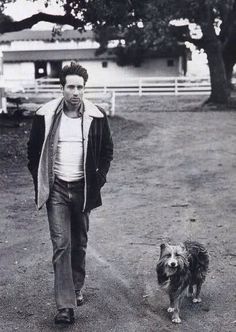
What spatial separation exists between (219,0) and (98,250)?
20054mm

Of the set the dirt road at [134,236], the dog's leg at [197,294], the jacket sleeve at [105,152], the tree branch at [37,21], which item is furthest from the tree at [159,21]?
the dog's leg at [197,294]

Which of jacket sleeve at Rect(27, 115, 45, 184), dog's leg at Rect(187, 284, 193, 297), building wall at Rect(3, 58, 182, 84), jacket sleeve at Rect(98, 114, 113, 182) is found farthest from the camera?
building wall at Rect(3, 58, 182, 84)

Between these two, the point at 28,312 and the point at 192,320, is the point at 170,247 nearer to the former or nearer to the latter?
the point at 192,320

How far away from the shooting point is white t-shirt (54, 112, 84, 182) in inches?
Answer: 214

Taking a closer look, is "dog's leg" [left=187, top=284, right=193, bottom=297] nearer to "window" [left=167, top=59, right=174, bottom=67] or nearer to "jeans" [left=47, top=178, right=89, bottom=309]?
"jeans" [left=47, top=178, right=89, bottom=309]

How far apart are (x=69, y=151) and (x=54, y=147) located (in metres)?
0.14

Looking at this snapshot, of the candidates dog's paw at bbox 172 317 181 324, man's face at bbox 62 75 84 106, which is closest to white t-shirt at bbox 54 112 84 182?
man's face at bbox 62 75 84 106

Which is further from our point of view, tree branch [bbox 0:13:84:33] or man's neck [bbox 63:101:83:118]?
tree branch [bbox 0:13:84:33]

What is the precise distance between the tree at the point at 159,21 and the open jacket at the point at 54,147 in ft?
48.0

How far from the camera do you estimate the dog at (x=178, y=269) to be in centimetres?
541

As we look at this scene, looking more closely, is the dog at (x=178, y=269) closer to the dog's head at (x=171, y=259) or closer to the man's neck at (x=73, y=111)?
the dog's head at (x=171, y=259)

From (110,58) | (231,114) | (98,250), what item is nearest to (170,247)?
(98,250)

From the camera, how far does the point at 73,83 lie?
534 cm

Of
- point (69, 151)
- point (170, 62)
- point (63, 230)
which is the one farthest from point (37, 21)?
point (170, 62)
